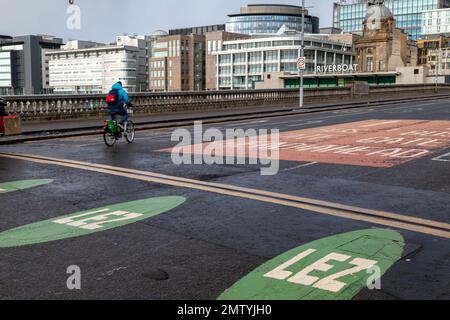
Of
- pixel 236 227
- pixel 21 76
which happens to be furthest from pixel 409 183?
pixel 21 76

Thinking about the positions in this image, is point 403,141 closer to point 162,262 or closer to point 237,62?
point 162,262

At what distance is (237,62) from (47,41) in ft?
261

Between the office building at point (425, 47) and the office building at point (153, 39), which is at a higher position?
the office building at point (153, 39)

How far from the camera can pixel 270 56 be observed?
14725 cm

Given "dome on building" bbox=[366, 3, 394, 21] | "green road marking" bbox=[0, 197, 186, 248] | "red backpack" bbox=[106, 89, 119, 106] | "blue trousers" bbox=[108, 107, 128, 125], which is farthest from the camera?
"dome on building" bbox=[366, 3, 394, 21]

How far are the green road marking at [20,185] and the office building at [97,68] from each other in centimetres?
16128

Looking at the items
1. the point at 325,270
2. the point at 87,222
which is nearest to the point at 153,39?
the point at 87,222

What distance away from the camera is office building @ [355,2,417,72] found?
111 m

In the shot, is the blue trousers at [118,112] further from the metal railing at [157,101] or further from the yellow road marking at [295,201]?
the metal railing at [157,101]

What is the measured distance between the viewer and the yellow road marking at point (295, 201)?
676cm


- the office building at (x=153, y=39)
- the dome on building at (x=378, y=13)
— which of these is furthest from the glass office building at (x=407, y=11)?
the office building at (x=153, y=39)

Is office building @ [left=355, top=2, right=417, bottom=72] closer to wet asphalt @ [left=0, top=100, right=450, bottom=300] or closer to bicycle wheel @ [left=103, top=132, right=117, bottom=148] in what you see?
bicycle wheel @ [left=103, top=132, right=117, bottom=148]

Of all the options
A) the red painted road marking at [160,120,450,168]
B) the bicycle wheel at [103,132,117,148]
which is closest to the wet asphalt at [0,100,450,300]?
the red painted road marking at [160,120,450,168]

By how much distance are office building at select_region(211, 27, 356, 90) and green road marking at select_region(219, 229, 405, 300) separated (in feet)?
435
